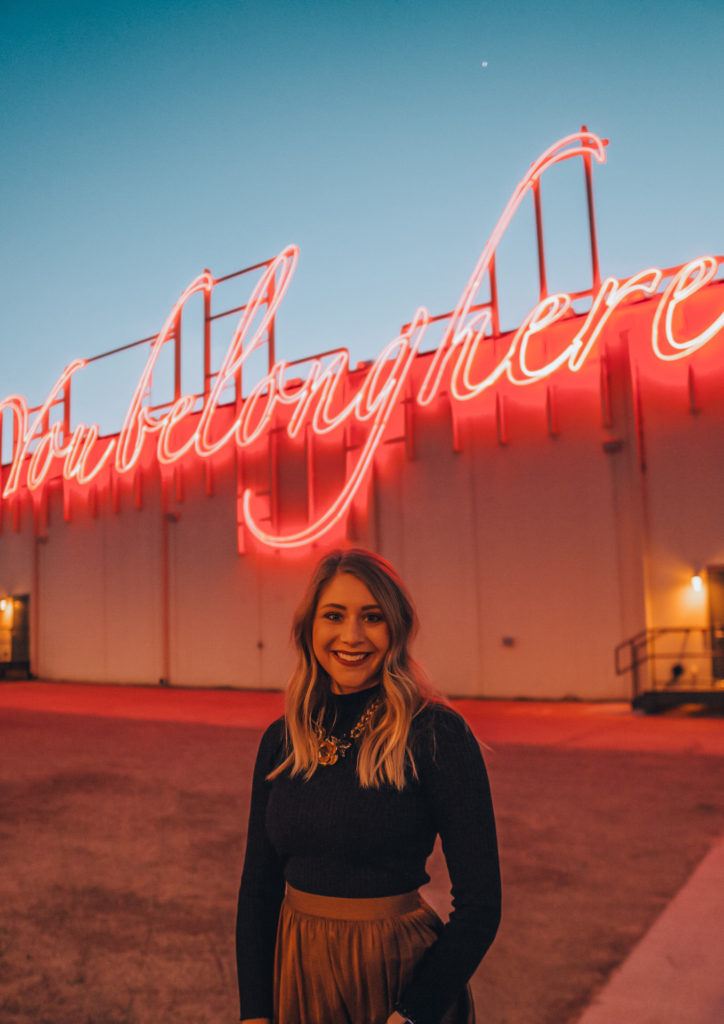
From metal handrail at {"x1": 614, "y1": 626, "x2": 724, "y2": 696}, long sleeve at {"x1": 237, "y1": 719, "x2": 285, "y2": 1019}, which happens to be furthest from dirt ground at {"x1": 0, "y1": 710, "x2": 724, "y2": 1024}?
metal handrail at {"x1": 614, "y1": 626, "x2": 724, "y2": 696}

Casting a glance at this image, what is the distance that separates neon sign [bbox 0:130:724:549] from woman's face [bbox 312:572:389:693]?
1481 cm

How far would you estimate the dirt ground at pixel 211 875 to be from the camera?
406 centimetres

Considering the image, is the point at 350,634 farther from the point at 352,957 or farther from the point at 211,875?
the point at 211,875

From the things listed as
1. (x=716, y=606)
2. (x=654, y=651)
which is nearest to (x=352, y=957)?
(x=654, y=651)

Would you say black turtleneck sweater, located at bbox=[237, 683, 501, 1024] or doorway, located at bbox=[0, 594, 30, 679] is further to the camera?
doorway, located at bbox=[0, 594, 30, 679]

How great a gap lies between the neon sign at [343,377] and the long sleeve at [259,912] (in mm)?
14997

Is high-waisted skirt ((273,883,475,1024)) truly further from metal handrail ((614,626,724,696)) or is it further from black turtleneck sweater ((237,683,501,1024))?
metal handrail ((614,626,724,696))

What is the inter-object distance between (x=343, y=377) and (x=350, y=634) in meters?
18.6

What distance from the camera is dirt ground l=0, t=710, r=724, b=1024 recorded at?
406 cm

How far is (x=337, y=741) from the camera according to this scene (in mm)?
2080

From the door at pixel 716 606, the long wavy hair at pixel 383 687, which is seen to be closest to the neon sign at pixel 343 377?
the door at pixel 716 606

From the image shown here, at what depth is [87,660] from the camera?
2528 centimetres

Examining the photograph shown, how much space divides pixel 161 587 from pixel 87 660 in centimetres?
400

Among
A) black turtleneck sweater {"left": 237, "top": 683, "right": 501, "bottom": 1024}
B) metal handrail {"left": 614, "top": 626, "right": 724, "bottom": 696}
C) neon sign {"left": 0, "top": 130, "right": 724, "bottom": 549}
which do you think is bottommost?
metal handrail {"left": 614, "top": 626, "right": 724, "bottom": 696}
